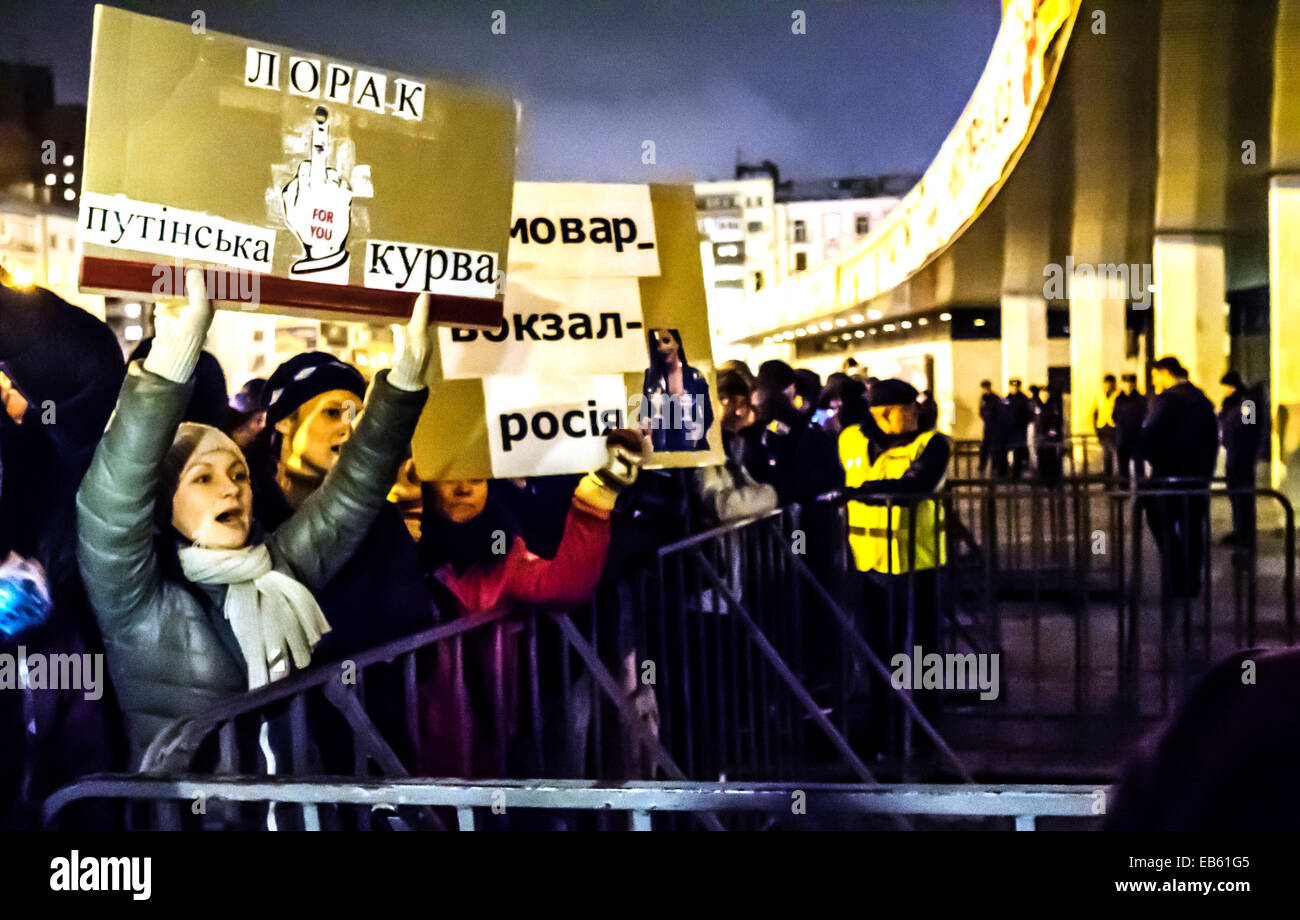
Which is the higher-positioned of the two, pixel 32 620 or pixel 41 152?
pixel 41 152

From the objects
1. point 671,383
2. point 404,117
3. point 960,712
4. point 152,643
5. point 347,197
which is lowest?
point 960,712

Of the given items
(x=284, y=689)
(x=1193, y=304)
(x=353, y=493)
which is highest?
(x=1193, y=304)

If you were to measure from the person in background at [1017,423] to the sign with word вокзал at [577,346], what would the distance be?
1.00m

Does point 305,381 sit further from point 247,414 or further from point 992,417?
point 992,417

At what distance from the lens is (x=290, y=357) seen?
4234 millimetres

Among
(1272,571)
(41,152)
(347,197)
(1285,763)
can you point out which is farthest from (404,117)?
(1272,571)

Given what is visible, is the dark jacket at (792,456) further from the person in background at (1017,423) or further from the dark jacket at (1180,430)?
the dark jacket at (1180,430)

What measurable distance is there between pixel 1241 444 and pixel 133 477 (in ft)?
12.9

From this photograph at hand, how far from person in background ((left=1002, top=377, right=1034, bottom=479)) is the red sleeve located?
141 cm

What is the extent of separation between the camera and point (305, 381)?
417 centimetres

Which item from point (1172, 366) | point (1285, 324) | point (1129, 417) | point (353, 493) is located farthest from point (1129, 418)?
point (353, 493)
